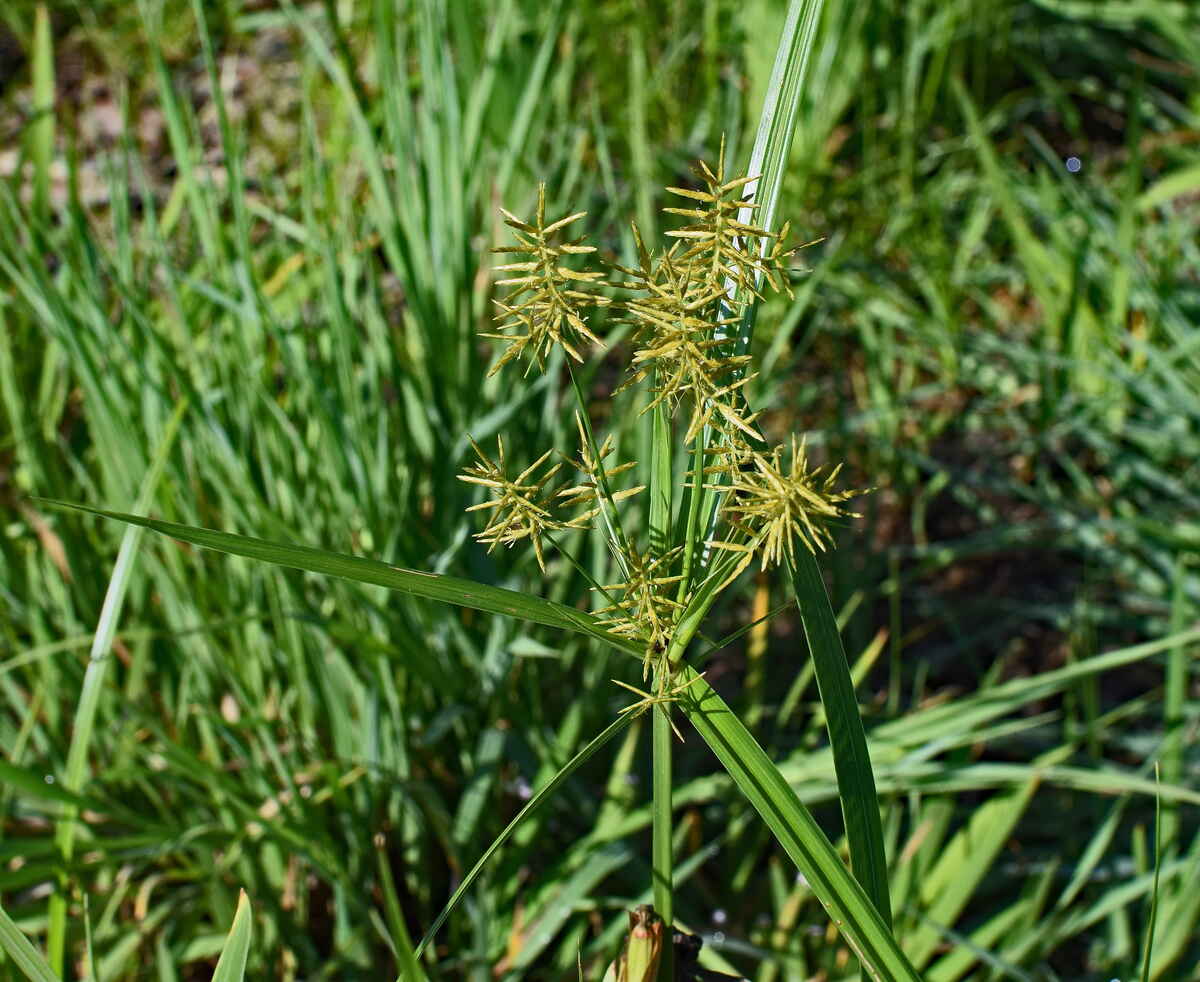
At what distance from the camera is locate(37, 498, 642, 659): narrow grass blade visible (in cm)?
49

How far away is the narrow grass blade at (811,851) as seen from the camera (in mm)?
554

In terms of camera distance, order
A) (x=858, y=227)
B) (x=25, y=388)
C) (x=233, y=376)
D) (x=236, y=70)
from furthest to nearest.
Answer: (x=236, y=70)
(x=858, y=227)
(x=25, y=388)
(x=233, y=376)

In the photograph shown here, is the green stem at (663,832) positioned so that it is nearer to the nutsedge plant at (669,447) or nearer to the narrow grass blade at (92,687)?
the nutsedge plant at (669,447)

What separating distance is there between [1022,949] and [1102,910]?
0.29 feet

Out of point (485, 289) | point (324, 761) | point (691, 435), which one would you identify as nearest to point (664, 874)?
point (691, 435)

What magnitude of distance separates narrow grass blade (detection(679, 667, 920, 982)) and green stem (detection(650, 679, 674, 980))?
5 centimetres

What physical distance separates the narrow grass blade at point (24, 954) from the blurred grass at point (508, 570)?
227 mm

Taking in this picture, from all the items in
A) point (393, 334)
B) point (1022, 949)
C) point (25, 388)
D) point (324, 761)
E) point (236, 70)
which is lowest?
point (1022, 949)

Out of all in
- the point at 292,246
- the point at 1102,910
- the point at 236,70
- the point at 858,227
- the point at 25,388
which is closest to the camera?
the point at 1102,910

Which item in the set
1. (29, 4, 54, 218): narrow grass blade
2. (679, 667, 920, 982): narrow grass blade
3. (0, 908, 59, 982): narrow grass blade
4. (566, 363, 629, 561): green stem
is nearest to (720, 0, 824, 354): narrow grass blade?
(566, 363, 629, 561): green stem

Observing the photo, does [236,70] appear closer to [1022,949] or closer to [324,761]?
[324,761]

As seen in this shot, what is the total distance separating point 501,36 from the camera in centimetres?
164

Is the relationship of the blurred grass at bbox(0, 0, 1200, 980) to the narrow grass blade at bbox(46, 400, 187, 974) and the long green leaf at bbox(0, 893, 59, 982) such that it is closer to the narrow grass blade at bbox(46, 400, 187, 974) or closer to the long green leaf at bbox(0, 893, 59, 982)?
the narrow grass blade at bbox(46, 400, 187, 974)

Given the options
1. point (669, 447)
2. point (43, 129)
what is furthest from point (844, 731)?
point (43, 129)
